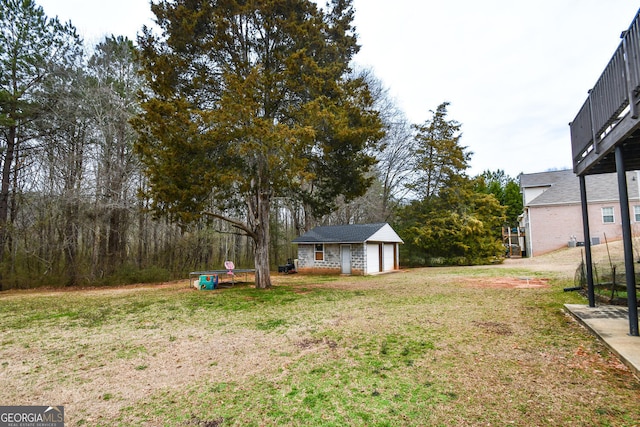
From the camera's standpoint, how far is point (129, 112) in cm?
1538

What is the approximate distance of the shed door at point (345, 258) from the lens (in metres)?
18.3

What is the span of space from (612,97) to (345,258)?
14966 millimetres

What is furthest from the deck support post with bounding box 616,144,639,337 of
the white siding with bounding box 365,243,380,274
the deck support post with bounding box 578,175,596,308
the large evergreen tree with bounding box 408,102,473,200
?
the large evergreen tree with bounding box 408,102,473,200

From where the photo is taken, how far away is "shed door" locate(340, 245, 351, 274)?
18.3 metres

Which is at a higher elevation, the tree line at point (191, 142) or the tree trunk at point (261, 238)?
the tree line at point (191, 142)

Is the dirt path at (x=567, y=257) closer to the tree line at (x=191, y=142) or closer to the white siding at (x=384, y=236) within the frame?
the tree line at (x=191, y=142)

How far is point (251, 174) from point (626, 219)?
844 centimetres

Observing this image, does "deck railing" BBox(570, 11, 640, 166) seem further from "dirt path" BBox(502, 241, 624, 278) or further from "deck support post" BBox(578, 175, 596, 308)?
"dirt path" BBox(502, 241, 624, 278)

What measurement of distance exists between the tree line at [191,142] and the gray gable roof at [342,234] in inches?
105

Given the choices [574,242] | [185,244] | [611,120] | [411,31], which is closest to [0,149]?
[185,244]

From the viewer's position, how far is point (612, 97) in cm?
423

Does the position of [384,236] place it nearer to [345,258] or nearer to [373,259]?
[373,259]

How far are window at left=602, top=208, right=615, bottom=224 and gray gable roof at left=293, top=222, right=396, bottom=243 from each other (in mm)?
14894

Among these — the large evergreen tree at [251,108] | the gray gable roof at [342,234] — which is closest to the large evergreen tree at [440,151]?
the gray gable roof at [342,234]
